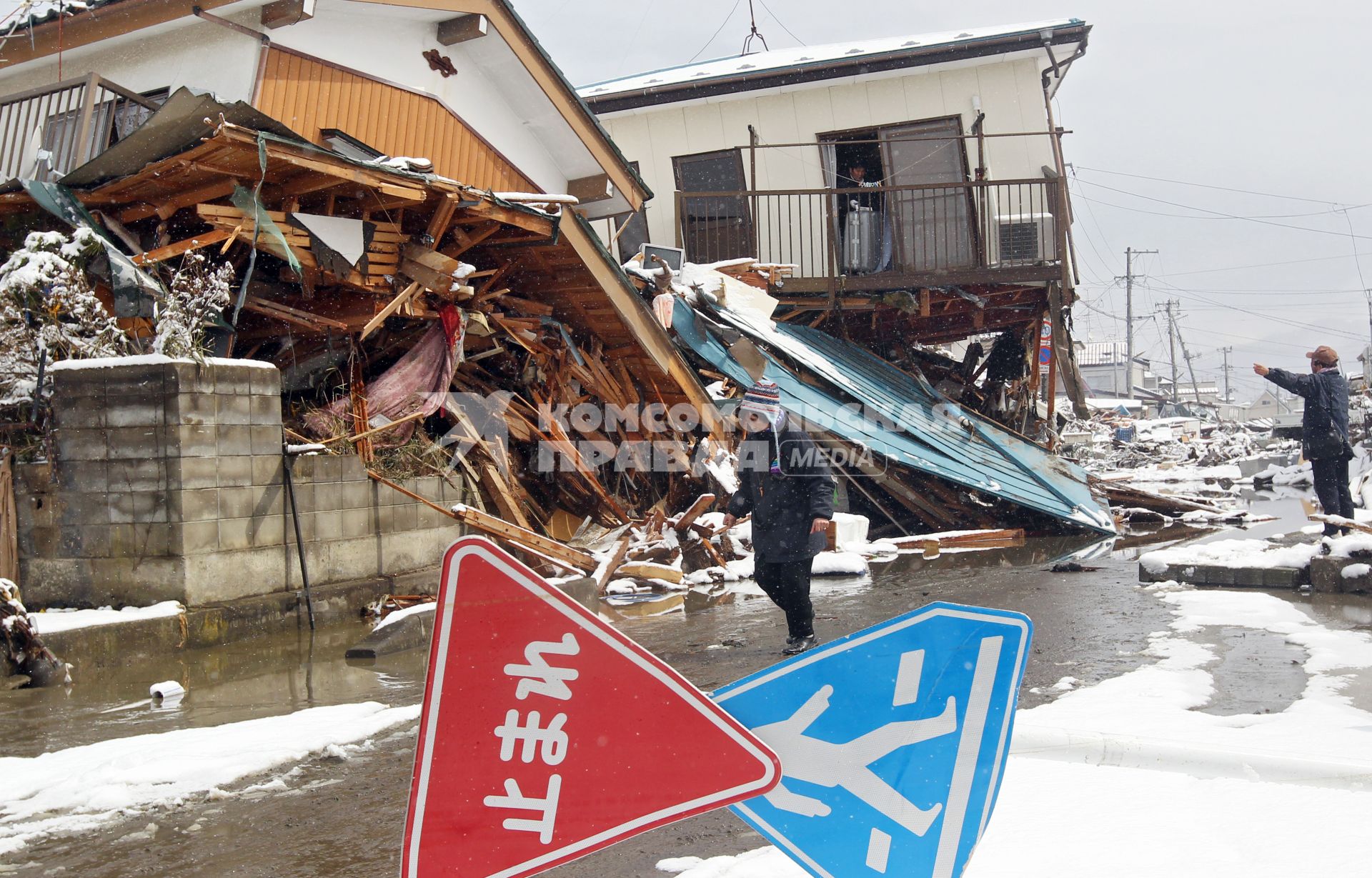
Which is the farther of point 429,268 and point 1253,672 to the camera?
point 429,268

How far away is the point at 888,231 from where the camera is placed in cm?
1680

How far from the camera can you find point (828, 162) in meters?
18.1

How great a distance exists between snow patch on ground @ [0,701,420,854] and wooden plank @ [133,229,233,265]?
12.6 ft

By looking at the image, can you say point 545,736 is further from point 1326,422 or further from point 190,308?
point 1326,422

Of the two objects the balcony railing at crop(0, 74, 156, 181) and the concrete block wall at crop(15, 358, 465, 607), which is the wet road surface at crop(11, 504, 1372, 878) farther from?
the balcony railing at crop(0, 74, 156, 181)

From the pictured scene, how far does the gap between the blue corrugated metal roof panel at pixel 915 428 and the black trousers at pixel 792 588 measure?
19.8ft

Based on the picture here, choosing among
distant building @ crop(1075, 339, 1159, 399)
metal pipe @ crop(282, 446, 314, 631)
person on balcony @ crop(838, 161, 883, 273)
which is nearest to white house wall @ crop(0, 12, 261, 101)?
metal pipe @ crop(282, 446, 314, 631)

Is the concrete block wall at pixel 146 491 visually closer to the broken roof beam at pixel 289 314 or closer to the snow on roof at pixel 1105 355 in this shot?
the broken roof beam at pixel 289 314

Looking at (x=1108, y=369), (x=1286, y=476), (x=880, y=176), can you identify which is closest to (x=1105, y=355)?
(x=1108, y=369)

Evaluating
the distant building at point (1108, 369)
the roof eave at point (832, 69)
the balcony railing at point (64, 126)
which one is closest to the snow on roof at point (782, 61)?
the roof eave at point (832, 69)

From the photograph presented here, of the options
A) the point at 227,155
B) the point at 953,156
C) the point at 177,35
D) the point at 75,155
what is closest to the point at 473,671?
the point at 227,155

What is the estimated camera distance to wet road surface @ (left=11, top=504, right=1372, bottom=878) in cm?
334

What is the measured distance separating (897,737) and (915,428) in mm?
11282

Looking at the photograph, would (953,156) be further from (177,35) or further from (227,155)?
(227,155)
